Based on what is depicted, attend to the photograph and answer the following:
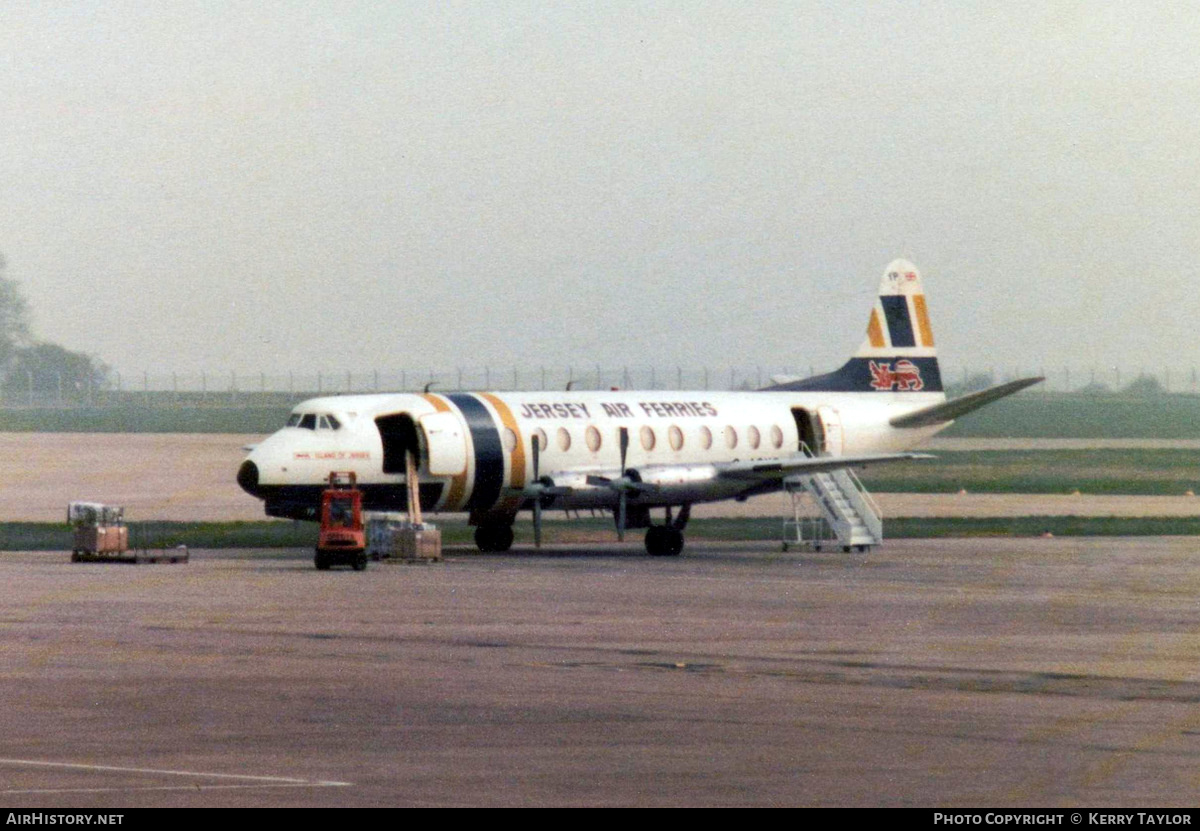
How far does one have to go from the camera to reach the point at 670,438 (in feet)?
155

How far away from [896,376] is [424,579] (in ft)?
66.8

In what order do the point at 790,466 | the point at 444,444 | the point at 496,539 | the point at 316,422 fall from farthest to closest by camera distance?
1. the point at 496,539
2. the point at 790,466
3. the point at 444,444
4. the point at 316,422

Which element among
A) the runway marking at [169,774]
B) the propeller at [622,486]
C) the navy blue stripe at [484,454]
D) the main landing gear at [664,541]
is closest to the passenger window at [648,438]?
the propeller at [622,486]

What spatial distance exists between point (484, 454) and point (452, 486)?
1.04 metres

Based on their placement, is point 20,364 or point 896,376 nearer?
point 896,376

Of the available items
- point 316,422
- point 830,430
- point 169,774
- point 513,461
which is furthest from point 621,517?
point 169,774

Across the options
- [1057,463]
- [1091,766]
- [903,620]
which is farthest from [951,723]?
[1057,463]

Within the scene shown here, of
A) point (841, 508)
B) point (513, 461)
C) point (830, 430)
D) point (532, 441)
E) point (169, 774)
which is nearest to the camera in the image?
point (169, 774)

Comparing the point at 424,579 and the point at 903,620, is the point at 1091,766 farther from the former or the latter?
the point at 424,579

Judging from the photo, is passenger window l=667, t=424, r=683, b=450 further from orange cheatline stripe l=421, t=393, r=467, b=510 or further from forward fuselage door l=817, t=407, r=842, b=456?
orange cheatline stripe l=421, t=393, r=467, b=510

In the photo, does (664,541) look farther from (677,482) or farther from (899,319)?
(899,319)

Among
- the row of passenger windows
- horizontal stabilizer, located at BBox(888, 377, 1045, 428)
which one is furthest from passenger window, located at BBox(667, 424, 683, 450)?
horizontal stabilizer, located at BBox(888, 377, 1045, 428)

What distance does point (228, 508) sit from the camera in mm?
63844

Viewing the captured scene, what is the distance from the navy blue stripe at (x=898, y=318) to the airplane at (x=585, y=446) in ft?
5.40
